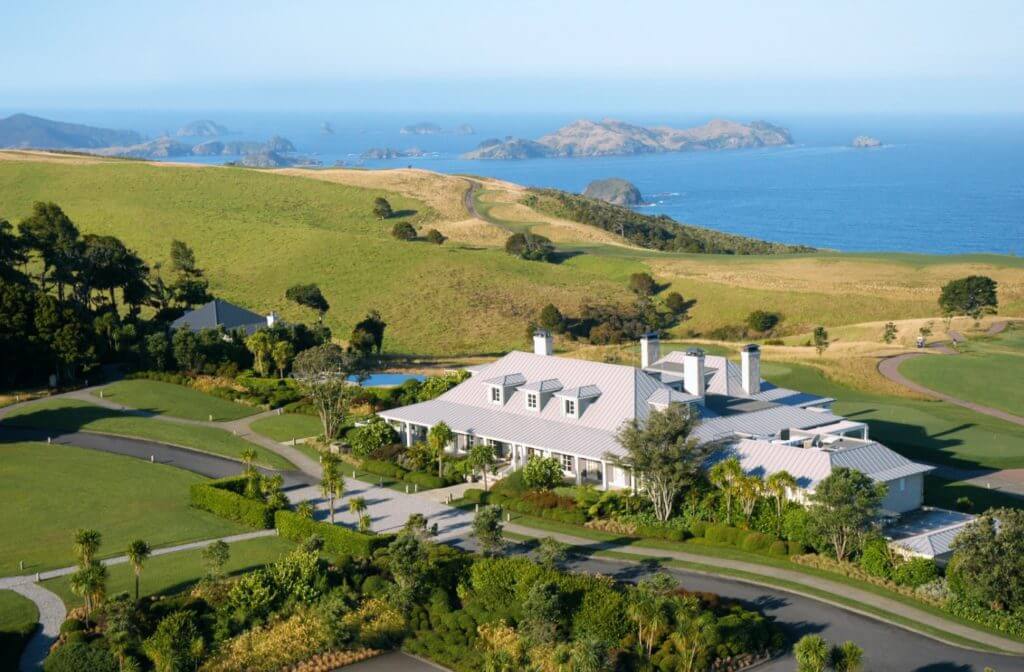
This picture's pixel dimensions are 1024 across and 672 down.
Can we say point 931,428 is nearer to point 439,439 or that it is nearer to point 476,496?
point 476,496

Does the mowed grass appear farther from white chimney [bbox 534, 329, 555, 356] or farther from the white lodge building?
white chimney [bbox 534, 329, 555, 356]

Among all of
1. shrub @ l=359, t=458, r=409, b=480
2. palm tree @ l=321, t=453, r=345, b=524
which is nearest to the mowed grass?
palm tree @ l=321, t=453, r=345, b=524

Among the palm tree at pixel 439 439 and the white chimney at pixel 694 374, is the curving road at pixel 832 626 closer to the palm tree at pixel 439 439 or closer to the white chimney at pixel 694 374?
the palm tree at pixel 439 439

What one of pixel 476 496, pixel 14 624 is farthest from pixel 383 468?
pixel 14 624

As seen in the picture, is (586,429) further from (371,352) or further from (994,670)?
(371,352)

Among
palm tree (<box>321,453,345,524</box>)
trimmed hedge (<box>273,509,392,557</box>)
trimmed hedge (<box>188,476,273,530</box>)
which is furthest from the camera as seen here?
palm tree (<box>321,453,345,524</box>)

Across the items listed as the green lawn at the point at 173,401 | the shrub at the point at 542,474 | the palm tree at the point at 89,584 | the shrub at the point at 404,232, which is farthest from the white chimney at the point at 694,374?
the shrub at the point at 404,232
